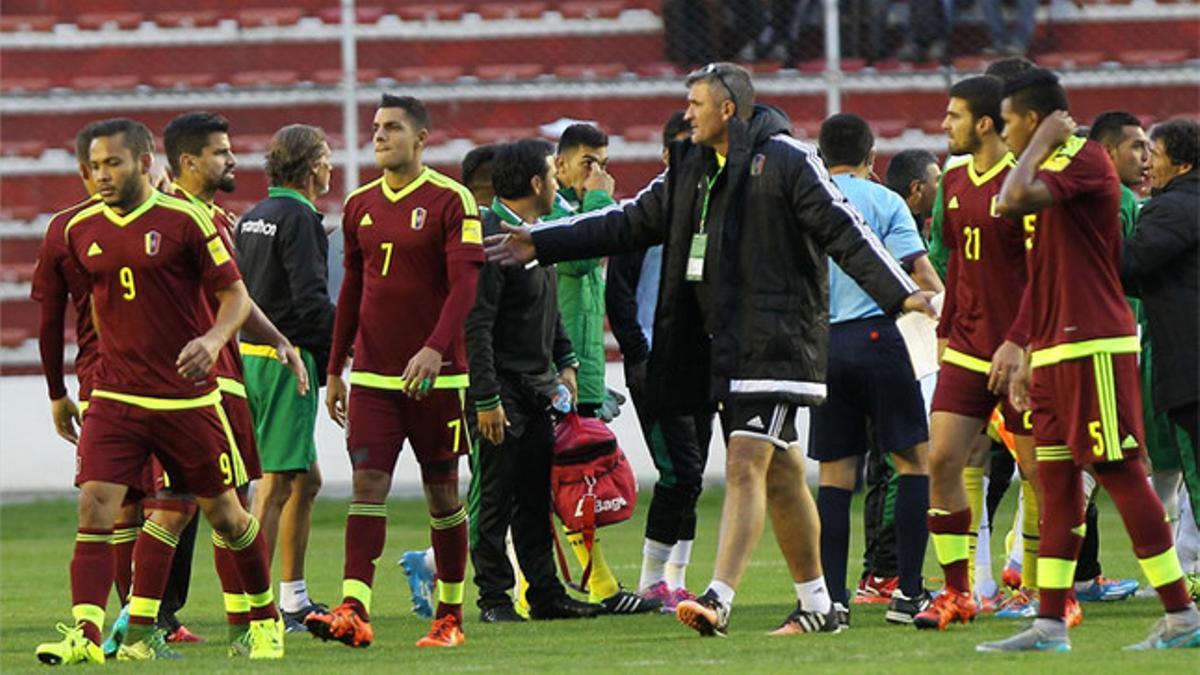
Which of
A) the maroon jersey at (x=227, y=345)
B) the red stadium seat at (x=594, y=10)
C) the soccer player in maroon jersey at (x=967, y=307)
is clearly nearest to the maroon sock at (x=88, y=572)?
Result: the maroon jersey at (x=227, y=345)

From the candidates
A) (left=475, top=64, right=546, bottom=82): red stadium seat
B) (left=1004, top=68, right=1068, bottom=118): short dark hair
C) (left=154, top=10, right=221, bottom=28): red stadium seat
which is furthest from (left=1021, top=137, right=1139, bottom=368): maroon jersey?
(left=154, top=10, right=221, bottom=28): red stadium seat

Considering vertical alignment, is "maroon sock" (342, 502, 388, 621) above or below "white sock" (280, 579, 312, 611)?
above

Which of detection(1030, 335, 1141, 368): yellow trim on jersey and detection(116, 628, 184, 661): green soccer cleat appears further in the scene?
detection(116, 628, 184, 661): green soccer cleat

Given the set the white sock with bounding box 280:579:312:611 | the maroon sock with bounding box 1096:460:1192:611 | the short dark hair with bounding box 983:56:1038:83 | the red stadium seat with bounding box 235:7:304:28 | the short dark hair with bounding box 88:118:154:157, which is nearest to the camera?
the maroon sock with bounding box 1096:460:1192:611

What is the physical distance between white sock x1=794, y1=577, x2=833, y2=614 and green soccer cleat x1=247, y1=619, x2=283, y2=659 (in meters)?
2.02

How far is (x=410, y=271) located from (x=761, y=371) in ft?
4.72

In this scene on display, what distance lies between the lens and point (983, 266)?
945cm

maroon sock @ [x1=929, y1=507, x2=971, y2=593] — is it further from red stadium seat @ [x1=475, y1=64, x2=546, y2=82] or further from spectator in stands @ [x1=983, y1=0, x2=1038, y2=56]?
red stadium seat @ [x1=475, y1=64, x2=546, y2=82]

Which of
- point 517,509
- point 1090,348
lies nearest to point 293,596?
point 517,509

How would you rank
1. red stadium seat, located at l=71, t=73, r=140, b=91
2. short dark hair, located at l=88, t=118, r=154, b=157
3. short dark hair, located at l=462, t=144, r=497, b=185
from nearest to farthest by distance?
short dark hair, located at l=88, t=118, r=154, b=157, short dark hair, located at l=462, t=144, r=497, b=185, red stadium seat, located at l=71, t=73, r=140, b=91

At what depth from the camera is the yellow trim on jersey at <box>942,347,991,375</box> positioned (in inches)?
368

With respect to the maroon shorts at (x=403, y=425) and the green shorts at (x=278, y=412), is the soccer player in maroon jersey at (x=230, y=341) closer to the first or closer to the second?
the green shorts at (x=278, y=412)

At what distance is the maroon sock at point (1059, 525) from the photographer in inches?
324

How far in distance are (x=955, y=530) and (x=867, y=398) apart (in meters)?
0.93
